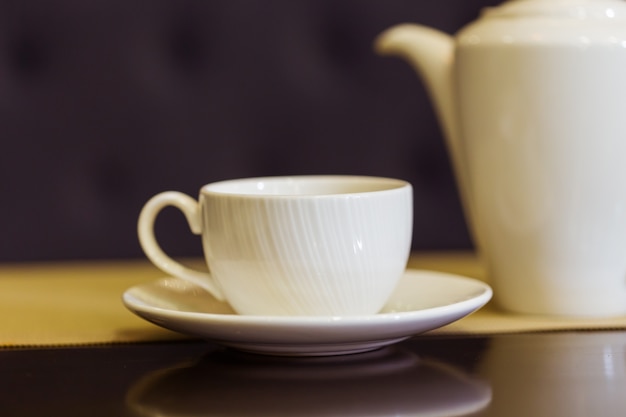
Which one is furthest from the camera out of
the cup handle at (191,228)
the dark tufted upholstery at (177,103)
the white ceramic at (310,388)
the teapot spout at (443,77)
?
the dark tufted upholstery at (177,103)

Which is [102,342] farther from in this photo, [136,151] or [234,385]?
[136,151]


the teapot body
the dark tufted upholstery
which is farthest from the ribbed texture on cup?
the dark tufted upholstery

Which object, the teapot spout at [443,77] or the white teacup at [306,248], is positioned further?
the teapot spout at [443,77]

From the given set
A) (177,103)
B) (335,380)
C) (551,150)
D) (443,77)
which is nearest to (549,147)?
(551,150)

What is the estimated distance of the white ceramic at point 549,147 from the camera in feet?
1.82

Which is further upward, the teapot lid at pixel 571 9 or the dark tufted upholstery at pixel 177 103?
Answer: the teapot lid at pixel 571 9

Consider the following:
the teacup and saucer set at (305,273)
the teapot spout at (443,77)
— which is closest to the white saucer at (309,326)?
the teacup and saucer set at (305,273)

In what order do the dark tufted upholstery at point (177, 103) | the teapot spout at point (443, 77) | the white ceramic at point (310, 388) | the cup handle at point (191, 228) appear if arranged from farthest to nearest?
the dark tufted upholstery at point (177, 103)
the teapot spout at point (443, 77)
the cup handle at point (191, 228)
the white ceramic at point (310, 388)

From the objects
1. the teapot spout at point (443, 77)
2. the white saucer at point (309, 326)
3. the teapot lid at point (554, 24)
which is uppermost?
the teapot lid at point (554, 24)

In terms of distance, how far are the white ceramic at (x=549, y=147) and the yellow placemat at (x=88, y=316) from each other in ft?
0.09

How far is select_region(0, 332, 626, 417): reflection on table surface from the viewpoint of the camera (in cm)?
40

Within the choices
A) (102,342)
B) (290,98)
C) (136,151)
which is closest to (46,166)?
(136,151)

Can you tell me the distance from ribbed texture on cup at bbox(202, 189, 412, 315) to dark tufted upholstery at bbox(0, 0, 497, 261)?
0.51 metres

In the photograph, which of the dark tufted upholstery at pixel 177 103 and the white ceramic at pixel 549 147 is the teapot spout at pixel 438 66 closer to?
the white ceramic at pixel 549 147
